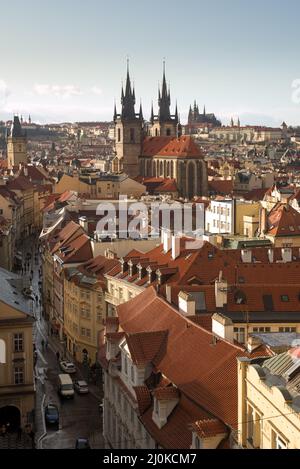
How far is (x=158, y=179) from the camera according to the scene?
13875 cm

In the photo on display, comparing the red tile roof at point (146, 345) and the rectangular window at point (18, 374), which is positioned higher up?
the red tile roof at point (146, 345)

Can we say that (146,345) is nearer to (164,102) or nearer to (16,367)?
(16,367)

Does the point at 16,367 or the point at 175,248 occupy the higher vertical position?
the point at 175,248

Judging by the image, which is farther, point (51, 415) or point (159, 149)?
point (159, 149)

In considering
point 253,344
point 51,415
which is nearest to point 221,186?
point 51,415

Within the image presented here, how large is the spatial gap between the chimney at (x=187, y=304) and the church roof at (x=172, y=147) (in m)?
106

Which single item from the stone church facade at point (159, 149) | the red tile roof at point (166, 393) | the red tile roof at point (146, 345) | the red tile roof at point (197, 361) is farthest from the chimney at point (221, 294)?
the stone church facade at point (159, 149)

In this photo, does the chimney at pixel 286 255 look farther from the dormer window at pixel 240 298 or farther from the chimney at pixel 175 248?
the dormer window at pixel 240 298

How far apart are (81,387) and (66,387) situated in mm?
1255

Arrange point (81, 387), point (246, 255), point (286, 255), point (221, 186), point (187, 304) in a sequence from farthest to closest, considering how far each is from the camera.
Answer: point (221, 186) < point (286, 255) < point (246, 255) < point (81, 387) < point (187, 304)

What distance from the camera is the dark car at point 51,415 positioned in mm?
41281

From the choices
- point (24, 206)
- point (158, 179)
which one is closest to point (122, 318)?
point (24, 206)

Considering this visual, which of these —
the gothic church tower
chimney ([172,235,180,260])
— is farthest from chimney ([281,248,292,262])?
the gothic church tower

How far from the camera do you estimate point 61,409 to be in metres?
44.1
